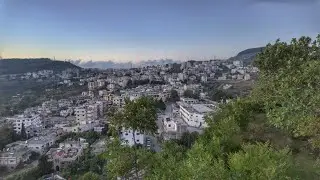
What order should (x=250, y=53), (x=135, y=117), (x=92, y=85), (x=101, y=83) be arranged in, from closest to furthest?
1. (x=135, y=117)
2. (x=250, y=53)
3. (x=92, y=85)
4. (x=101, y=83)

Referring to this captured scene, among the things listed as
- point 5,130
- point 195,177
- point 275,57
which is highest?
point 275,57

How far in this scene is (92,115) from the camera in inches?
1006

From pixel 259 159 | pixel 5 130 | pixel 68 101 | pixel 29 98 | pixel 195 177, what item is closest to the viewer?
pixel 195 177

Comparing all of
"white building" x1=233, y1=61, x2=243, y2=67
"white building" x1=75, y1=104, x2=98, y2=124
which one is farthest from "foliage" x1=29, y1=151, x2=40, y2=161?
"white building" x1=233, y1=61, x2=243, y2=67

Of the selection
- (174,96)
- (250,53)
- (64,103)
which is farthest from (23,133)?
(250,53)

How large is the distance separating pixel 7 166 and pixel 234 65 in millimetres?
38945

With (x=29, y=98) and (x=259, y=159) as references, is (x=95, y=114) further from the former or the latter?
(x=259, y=159)

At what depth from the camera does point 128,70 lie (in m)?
51.3

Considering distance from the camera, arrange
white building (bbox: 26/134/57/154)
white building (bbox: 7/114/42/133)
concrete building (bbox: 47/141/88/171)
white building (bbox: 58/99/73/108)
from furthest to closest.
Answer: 1. white building (bbox: 58/99/73/108)
2. white building (bbox: 7/114/42/133)
3. white building (bbox: 26/134/57/154)
4. concrete building (bbox: 47/141/88/171)

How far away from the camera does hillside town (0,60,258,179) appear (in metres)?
16.4

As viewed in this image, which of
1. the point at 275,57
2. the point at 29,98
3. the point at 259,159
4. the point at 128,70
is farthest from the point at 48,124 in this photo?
the point at 128,70

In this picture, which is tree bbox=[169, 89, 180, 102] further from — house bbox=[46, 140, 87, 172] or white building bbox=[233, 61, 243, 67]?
white building bbox=[233, 61, 243, 67]

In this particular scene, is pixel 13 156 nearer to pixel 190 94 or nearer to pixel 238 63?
pixel 190 94

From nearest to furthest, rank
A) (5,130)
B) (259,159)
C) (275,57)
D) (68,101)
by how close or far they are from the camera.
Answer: (259,159) → (275,57) → (5,130) → (68,101)
